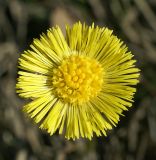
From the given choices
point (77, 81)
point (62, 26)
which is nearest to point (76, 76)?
point (77, 81)

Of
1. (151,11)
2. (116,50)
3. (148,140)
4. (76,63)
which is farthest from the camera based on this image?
(151,11)

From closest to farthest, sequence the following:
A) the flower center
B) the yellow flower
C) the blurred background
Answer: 1. the yellow flower
2. the flower center
3. the blurred background

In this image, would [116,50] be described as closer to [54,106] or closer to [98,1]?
[54,106]

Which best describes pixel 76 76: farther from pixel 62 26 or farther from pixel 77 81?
pixel 62 26

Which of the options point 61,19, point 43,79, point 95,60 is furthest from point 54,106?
point 61,19

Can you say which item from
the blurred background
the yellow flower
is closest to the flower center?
the yellow flower

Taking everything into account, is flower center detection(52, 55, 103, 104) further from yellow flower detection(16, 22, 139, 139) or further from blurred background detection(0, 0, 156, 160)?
blurred background detection(0, 0, 156, 160)
